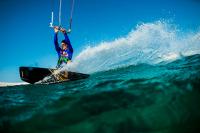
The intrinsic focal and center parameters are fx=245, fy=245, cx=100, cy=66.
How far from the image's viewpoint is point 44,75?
495 inches

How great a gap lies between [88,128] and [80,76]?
6884 mm

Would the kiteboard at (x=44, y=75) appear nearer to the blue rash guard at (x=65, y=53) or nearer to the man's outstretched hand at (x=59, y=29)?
the blue rash guard at (x=65, y=53)

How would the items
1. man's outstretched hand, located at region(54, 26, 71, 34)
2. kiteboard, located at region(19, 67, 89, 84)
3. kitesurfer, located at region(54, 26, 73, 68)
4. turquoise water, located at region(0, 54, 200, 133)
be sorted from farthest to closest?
kitesurfer, located at region(54, 26, 73, 68), man's outstretched hand, located at region(54, 26, 71, 34), kiteboard, located at region(19, 67, 89, 84), turquoise water, located at region(0, 54, 200, 133)

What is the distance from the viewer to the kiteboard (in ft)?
40.7

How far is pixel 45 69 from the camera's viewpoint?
1246 cm

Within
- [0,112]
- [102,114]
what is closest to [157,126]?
[102,114]

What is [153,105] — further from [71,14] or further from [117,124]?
[71,14]

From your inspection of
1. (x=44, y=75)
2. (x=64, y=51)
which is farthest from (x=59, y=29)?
Result: (x=44, y=75)

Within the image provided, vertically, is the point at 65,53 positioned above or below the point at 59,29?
below

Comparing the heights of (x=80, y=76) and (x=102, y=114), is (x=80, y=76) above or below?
above

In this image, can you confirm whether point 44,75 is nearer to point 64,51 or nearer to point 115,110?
point 64,51

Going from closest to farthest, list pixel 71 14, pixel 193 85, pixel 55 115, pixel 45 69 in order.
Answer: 1. pixel 55 115
2. pixel 193 85
3. pixel 45 69
4. pixel 71 14

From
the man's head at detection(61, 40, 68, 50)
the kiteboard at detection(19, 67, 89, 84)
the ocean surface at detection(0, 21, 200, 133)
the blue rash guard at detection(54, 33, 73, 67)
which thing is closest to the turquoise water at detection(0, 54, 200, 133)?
the ocean surface at detection(0, 21, 200, 133)

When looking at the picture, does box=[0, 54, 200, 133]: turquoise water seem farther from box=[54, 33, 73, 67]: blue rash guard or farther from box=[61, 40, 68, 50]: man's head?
box=[61, 40, 68, 50]: man's head
